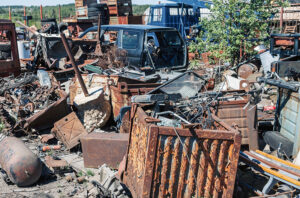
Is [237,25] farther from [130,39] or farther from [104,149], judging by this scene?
[104,149]

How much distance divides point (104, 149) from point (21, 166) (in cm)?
132

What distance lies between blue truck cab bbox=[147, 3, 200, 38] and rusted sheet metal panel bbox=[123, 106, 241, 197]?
16.1m

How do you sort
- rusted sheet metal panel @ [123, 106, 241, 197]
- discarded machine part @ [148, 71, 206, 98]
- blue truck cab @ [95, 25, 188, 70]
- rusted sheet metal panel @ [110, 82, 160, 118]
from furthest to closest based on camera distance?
blue truck cab @ [95, 25, 188, 70], rusted sheet metal panel @ [110, 82, 160, 118], discarded machine part @ [148, 71, 206, 98], rusted sheet metal panel @ [123, 106, 241, 197]

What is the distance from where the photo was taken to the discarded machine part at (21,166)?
5.10 metres

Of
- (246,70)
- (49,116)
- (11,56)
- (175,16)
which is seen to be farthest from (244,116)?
(175,16)

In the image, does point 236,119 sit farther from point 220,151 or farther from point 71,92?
point 71,92

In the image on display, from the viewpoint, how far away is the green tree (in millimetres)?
10852

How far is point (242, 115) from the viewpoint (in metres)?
6.06

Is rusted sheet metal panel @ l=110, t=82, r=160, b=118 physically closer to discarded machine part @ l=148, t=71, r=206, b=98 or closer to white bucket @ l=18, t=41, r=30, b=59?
discarded machine part @ l=148, t=71, r=206, b=98

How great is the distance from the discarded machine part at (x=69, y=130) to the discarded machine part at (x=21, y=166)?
1363mm

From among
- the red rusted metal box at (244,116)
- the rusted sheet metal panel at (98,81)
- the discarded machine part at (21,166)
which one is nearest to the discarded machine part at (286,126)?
the red rusted metal box at (244,116)

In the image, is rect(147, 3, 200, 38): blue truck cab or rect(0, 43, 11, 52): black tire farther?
rect(147, 3, 200, 38): blue truck cab

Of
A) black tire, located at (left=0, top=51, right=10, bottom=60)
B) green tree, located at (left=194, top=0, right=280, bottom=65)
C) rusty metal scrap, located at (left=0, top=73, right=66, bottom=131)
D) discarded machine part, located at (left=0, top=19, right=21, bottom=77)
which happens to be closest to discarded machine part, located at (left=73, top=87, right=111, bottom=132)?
rusty metal scrap, located at (left=0, top=73, right=66, bottom=131)

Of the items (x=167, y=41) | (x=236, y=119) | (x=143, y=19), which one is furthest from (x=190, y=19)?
(x=236, y=119)
